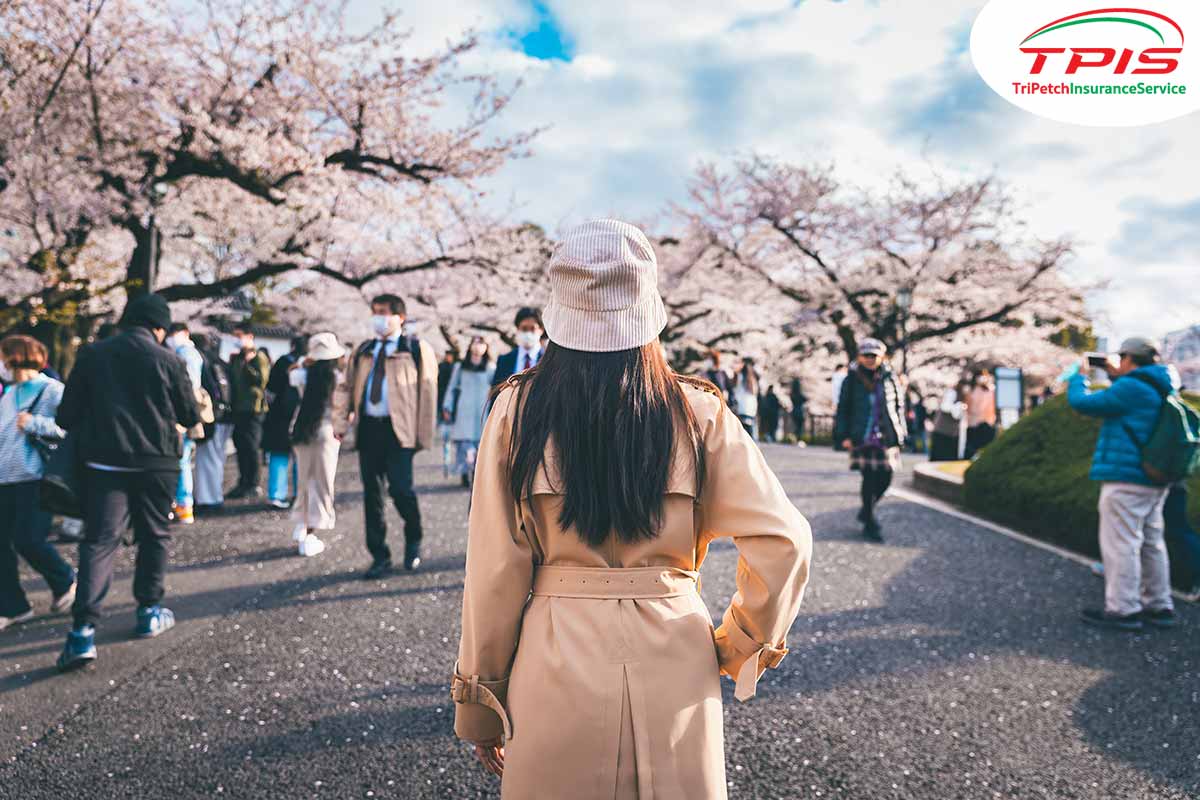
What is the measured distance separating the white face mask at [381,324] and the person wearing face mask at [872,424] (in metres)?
4.17

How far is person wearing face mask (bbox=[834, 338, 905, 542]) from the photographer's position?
6664 mm

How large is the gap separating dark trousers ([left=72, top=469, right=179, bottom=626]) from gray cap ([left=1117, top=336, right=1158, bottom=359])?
5.86 metres

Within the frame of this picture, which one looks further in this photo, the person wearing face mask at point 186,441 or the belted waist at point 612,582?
the person wearing face mask at point 186,441

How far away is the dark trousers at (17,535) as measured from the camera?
4.20 metres

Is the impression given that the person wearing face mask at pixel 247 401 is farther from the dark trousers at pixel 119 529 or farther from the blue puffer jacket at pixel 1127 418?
the blue puffer jacket at pixel 1127 418

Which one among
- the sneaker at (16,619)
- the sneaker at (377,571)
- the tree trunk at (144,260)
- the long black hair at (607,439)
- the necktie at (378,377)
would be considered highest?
the tree trunk at (144,260)

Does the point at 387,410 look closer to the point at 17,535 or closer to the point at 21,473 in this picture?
the point at 21,473

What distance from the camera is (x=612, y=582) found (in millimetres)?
1523

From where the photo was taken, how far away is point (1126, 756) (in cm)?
297

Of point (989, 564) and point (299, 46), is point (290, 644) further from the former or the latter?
point (299, 46)

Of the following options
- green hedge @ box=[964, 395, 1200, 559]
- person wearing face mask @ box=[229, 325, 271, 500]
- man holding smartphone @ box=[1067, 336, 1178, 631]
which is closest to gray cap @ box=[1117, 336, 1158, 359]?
man holding smartphone @ box=[1067, 336, 1178, 631]

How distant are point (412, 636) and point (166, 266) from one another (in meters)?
20.2

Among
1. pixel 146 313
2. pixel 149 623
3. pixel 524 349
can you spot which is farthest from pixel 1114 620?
pixel 146 313

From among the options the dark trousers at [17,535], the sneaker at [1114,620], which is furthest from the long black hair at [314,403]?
the sneaker at [1114,620]
